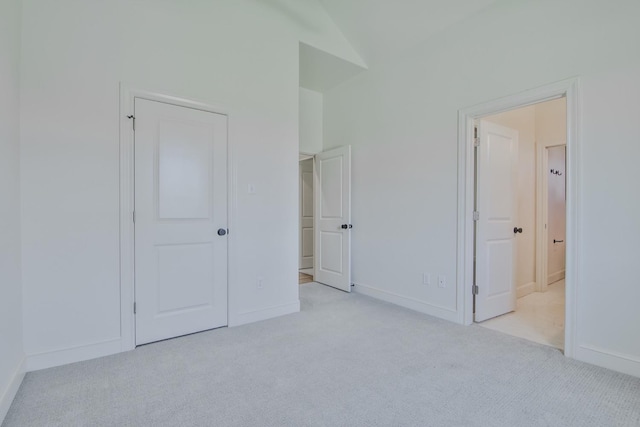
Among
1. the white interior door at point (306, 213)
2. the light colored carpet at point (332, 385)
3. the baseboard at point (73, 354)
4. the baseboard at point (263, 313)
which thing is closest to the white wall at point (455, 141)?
the light colored carpet at point (332, 385)

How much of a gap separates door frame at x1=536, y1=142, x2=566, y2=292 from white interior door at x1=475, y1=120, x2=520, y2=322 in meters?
0.96

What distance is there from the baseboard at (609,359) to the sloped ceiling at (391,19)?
2.92 metres

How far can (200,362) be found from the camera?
2246mm

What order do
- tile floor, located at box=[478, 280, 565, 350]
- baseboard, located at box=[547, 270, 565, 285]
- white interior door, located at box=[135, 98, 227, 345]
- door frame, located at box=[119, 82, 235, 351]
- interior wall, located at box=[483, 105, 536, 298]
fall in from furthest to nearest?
baseboard, located at box=[547, 270, 565, 285] < interior wall, located at box=[483, 105, 536, 298] < tile floor, located at box=[478, 280, 565, 350] < white interior door, located at box=[135, 98, 227, 345] < door frame, located at box=[119, 82, 235, 351]

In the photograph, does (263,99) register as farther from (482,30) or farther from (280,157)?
(482,30)

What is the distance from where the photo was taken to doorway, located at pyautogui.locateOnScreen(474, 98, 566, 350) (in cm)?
307

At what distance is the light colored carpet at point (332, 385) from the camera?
1646 millimetres

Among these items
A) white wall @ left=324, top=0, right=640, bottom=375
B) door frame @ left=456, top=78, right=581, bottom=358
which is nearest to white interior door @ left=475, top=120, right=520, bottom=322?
door frame @ left=456, top=78, right=581, bottom=358

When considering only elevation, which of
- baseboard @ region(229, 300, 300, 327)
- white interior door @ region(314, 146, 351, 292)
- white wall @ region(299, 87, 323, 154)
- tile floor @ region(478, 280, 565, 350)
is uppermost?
white wall @ region(299, 87, 323, 154)

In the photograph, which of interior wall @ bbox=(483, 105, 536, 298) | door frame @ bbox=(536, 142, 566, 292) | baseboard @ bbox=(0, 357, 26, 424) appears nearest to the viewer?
baseboard @ bbox=(0, 357, 26, 424)

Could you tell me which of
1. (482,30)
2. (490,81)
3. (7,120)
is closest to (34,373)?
(7,120)

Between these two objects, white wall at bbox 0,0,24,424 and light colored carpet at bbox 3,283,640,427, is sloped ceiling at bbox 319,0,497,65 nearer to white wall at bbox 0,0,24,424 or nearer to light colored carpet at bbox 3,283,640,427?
white wall at bbox 0,0,24,424

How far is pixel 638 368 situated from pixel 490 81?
95.6 inches

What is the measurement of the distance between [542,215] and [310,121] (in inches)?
136
